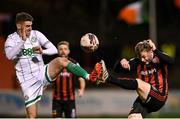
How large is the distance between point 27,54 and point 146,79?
2.19 metres

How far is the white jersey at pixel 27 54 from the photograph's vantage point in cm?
1155

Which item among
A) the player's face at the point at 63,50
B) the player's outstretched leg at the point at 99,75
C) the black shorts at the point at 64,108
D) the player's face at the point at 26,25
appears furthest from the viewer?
the black shorts at the point at 64,108

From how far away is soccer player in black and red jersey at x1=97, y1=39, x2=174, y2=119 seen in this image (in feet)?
36.1

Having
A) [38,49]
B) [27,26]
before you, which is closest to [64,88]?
[38,49]

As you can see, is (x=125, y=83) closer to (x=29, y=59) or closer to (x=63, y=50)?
(x=29, y=59)

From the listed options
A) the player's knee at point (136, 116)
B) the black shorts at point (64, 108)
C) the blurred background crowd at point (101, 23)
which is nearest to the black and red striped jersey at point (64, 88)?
the black shorts at point (64, 108)

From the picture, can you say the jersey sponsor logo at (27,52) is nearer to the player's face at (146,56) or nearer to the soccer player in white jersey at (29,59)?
the soccer player in white jersey at (29,59)

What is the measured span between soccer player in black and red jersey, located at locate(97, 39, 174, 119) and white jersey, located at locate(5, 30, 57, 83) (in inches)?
56.1

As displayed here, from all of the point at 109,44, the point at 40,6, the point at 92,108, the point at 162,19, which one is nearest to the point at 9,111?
the point at 92,108

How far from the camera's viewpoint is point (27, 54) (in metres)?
11.7

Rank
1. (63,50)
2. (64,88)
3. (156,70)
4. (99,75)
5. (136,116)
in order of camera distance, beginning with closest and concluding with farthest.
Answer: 1. (99,75)
2. (136,116)
3. (156,70)
4. (63,50)
5. (64,88)

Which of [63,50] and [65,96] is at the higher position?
[63,50]

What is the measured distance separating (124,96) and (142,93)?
12662 millimetres

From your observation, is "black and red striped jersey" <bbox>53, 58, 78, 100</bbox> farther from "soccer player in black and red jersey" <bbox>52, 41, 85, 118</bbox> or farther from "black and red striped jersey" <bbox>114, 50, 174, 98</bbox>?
"black and red striped jersey" <bbox>114, 50, 174, 98</bbox>
